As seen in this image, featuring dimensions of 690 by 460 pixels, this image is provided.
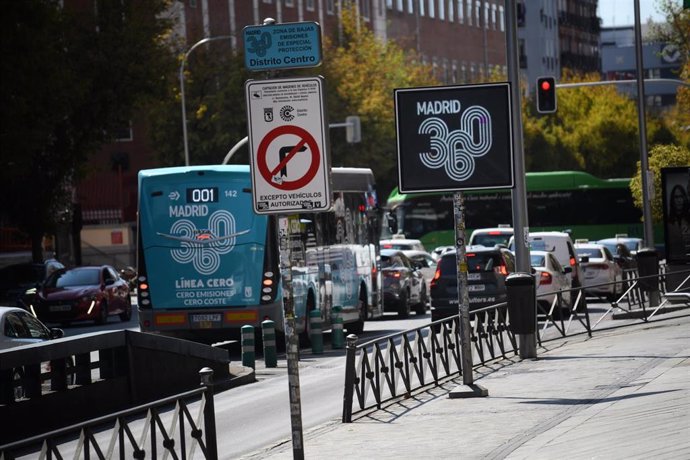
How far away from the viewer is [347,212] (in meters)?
32.2

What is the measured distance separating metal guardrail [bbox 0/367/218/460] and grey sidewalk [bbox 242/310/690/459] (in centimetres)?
213

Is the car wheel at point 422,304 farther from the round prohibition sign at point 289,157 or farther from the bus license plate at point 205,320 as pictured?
the round prohibition sign at point 289,157

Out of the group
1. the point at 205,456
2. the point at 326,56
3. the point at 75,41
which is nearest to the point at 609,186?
the point at 326,56

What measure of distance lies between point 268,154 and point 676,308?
822 inches

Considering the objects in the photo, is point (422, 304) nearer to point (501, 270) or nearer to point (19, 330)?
point (501, 270)

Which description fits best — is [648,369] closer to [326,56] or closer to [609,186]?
[609,186]

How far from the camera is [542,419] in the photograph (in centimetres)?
1489

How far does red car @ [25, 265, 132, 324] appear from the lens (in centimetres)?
4122

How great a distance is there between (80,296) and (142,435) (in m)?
31.2

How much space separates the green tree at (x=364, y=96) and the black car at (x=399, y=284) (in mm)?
30136

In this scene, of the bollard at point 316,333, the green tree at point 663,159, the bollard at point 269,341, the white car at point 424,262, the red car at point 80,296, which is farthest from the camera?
the white car at point 424,262

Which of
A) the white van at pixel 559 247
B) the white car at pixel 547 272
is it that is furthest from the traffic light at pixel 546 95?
the white car at pixel 547 272

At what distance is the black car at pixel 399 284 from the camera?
3906cm

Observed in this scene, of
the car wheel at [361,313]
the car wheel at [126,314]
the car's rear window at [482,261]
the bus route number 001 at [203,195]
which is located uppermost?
the bus route number 001 at [203,195]
